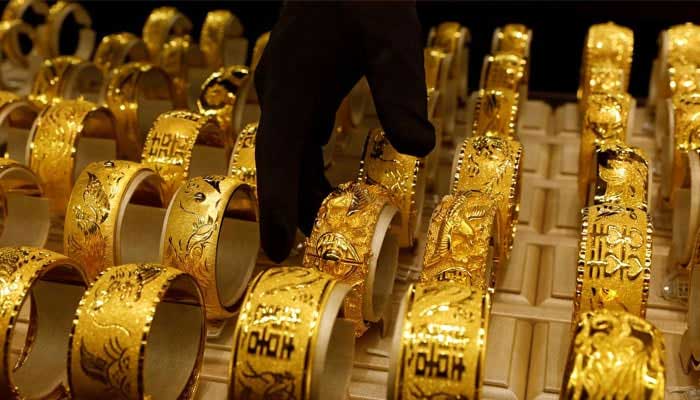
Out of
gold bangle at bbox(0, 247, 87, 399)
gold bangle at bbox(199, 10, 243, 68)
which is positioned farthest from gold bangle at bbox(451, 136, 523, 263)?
gold bangle at bbox(199, 10, 243, 68)

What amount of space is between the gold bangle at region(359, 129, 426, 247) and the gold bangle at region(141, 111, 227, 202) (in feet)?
0.71

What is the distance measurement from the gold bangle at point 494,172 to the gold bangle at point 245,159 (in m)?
0.24

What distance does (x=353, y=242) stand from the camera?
0.92 m

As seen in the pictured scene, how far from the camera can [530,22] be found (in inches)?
70.4

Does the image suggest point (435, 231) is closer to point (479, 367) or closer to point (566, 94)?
point (479, 367)

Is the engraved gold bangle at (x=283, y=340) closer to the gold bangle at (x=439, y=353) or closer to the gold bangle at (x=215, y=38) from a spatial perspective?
the gold bangle at (x=439, y=353)

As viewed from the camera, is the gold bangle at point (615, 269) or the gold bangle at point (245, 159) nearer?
the gold bangle at point (615, 269)

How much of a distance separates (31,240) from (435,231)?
50 centimetres

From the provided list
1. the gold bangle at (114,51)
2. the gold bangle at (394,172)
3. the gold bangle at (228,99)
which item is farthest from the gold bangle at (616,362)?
the gold bangle at (114,51)

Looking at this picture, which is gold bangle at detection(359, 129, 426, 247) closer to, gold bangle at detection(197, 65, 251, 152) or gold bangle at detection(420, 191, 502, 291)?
gold bangle at detection(420, 191, 502, 291)

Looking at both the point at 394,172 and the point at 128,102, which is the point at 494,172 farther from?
the point at 128,102

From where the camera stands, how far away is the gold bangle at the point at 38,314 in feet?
2.72

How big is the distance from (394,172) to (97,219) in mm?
331

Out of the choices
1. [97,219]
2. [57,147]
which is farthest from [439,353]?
[57,147]
